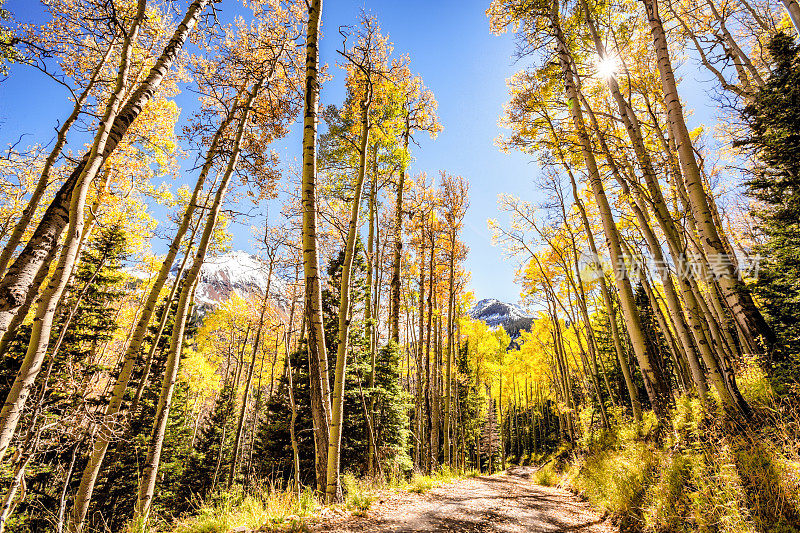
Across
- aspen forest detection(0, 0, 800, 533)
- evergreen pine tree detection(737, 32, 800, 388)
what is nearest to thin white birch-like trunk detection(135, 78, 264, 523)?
aspen forest detection(0, 0, 800, 533)

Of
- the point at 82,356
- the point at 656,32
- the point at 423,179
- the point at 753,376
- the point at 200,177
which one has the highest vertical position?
Result: the point at 423,179

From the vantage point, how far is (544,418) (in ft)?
107

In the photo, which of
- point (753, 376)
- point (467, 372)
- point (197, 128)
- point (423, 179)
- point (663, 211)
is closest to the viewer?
point (753, 376)

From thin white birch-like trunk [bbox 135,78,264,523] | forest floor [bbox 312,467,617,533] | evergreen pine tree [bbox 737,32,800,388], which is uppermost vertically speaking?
evergreen pine tree [bbox 737,32,800,388]

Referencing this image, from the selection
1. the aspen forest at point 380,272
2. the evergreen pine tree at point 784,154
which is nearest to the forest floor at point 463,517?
the aspen forest at point 380,272

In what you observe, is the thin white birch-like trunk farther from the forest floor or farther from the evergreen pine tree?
the evergreen pine tree

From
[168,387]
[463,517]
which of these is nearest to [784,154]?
[463,517]

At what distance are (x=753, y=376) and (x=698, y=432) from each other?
4.85ft

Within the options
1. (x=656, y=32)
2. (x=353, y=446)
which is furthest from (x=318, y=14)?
(x=353, y=446)

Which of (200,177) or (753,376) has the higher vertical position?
(200,177)

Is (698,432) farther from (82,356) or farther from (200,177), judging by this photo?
(82,356)

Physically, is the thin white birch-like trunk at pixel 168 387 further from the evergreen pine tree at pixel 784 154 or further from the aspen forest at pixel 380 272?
the evergreen pine tree at pixel 784 154

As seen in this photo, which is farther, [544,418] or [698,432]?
[544,418]

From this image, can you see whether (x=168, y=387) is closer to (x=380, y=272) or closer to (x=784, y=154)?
(x=380, y=272)
